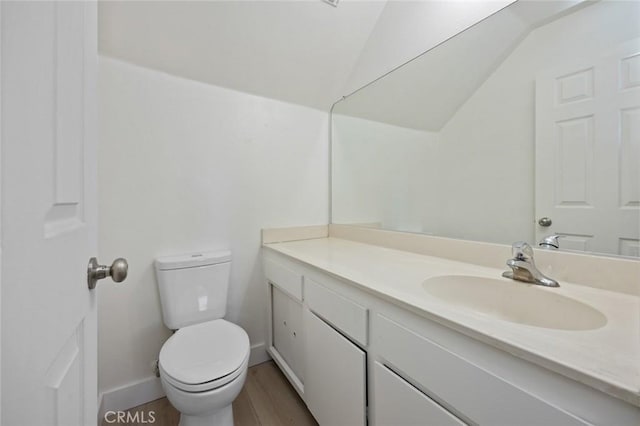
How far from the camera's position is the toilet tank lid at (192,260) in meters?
1.41

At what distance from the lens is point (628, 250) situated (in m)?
0.84

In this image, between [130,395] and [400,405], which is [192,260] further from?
[400,405]

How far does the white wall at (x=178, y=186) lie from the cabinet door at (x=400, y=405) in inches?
44.8

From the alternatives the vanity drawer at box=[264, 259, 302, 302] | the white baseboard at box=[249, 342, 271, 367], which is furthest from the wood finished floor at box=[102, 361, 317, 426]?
the vanity drawer at box=[264, 259, 302, 302]

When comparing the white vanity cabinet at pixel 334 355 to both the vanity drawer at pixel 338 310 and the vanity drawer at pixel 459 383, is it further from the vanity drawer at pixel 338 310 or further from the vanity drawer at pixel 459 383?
the vanity drawer at pixel 459 383

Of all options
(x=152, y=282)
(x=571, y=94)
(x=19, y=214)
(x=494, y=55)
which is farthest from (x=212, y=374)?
(x=494, y=55)

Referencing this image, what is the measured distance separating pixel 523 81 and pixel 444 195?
61 centimetres

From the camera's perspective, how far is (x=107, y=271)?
1.80ft

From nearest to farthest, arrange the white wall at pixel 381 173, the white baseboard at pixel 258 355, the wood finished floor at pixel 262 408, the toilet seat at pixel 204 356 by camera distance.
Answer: the toilet seat at pixel 204 356 < the wood finished floor at pixel 262 408 < the white wall at pixel 381 173 < the white baseboard at pixel 258 355

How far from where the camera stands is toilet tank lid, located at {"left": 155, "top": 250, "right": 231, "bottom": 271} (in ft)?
4.61

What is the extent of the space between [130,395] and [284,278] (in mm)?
1047

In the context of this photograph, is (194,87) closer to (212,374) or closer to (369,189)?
(369,189)

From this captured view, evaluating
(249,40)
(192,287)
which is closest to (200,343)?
(192,287)

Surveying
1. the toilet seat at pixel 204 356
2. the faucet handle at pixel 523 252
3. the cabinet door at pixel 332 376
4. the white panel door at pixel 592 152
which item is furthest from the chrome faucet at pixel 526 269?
the toilet seat at pixel 204 356
